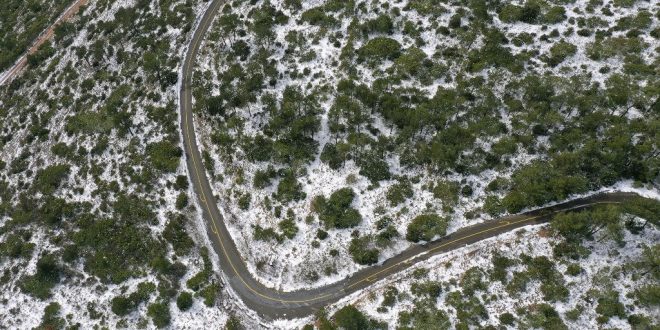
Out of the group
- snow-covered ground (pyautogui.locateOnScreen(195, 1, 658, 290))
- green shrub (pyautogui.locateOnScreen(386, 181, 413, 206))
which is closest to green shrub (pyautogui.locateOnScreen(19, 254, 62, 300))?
snow-covered ground (pyautogui.locateOnScreen(195, 1, 658, 290))

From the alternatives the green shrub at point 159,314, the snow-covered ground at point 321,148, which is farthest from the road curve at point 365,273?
the green shrub at point 159,314

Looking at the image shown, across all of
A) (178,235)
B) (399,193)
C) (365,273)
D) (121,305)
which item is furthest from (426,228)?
(121,305)

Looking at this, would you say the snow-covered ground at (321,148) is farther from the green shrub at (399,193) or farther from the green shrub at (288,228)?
the green shrub at (288,228)

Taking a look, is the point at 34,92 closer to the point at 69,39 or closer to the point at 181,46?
the point at 69,39

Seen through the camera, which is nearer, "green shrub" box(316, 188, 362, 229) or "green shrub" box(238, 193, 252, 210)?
"green shrub" box(316, 188, 362, 229)

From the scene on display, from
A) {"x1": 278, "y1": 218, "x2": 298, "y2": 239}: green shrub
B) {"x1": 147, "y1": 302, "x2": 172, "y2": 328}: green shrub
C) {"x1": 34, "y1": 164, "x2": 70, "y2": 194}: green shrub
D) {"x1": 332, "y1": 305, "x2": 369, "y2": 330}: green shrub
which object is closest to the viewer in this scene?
{"x1": 332, "y1": 305, "x2": 369, "y2": 330}: green shrub

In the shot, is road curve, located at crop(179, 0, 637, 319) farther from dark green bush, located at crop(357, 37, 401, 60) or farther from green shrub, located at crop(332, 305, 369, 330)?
dark green bush, located at crop(357, 37, 401, 60)

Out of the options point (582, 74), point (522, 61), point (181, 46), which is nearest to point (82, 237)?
point (181, 46)
